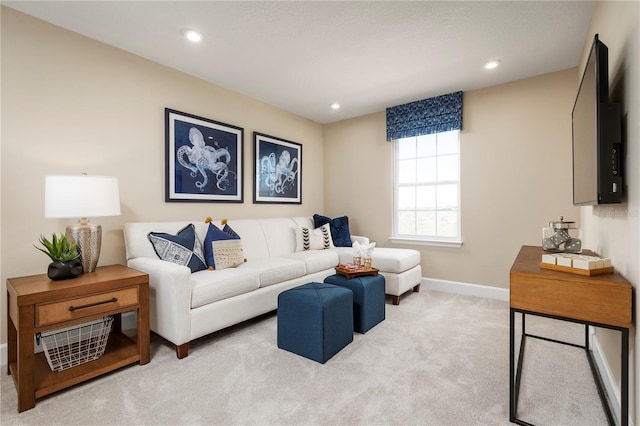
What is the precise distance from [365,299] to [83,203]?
216 centimetres

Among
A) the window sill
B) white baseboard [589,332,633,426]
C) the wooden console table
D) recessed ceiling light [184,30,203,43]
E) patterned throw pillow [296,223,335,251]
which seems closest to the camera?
the wooden console table

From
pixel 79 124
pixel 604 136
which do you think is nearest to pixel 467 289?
pixel 604 136

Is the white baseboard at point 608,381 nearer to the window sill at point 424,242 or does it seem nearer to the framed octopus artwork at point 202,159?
the window sill at point 424,242

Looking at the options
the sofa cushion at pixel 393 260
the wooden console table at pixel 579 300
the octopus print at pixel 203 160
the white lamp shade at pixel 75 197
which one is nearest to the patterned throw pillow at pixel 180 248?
the white lamp shade at pixel 75 197

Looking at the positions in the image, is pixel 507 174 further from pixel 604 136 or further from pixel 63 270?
pixel 63 270

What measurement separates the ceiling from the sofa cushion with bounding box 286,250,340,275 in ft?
6.37

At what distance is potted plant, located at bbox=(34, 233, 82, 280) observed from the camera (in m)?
1.94

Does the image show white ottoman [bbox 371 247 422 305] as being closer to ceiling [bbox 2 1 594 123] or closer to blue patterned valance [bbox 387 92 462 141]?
blue patterned valance [bbox 387 92 462 141]

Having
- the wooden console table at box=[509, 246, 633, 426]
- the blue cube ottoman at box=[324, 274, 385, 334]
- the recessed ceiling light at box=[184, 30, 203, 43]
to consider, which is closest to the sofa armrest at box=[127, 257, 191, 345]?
the blue cube ottoman at box=[324, 274, 385, 334]

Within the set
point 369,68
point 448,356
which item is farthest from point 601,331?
point 369,68

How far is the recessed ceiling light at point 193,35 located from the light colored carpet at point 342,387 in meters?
2.45

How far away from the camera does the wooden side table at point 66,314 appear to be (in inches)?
65.0

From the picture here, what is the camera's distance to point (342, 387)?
5.96 feet

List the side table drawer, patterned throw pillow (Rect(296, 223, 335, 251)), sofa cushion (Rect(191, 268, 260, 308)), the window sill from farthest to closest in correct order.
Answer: patterned throw pillow (Rect(296, 223, 335, 251)) → the window sill → sofa cushion (Rect(191, 268, 260, 308)) → the side table drawer
